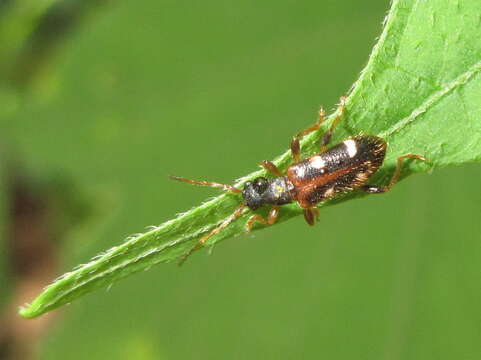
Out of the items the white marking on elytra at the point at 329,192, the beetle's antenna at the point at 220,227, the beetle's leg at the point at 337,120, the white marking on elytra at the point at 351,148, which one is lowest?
the beetle's antenna at the point at 220,227

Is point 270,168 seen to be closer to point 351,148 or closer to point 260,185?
point 351,148

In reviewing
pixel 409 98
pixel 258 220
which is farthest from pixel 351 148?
pixel 409 98

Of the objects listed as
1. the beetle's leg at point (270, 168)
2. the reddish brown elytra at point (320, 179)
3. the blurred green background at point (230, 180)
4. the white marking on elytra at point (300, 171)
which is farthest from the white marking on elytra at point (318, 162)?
the beetle's leg at point (270, 168)

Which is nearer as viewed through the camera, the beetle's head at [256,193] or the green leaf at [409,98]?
the green leaf at [409,98]

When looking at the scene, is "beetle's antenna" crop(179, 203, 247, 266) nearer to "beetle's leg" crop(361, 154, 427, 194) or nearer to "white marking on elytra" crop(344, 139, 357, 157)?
"beetle's leg" crop(361, 154, 427, 194)

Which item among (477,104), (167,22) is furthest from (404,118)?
(167,22)

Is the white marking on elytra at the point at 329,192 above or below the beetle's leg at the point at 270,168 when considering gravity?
below

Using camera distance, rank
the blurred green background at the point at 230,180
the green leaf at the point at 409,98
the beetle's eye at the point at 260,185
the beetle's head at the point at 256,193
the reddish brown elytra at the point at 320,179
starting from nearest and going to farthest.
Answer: the green leaf at the point at 409,98 → the beetle's head at the point at 256,193 → the reddish brown elytra at the point at 320,179 → the beetle's eye at the point at 260,185 → the blurred green background at the point at 230,180

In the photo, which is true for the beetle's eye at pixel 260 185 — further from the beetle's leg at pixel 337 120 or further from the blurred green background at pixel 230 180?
the beetle's leg at pixel 337 120
